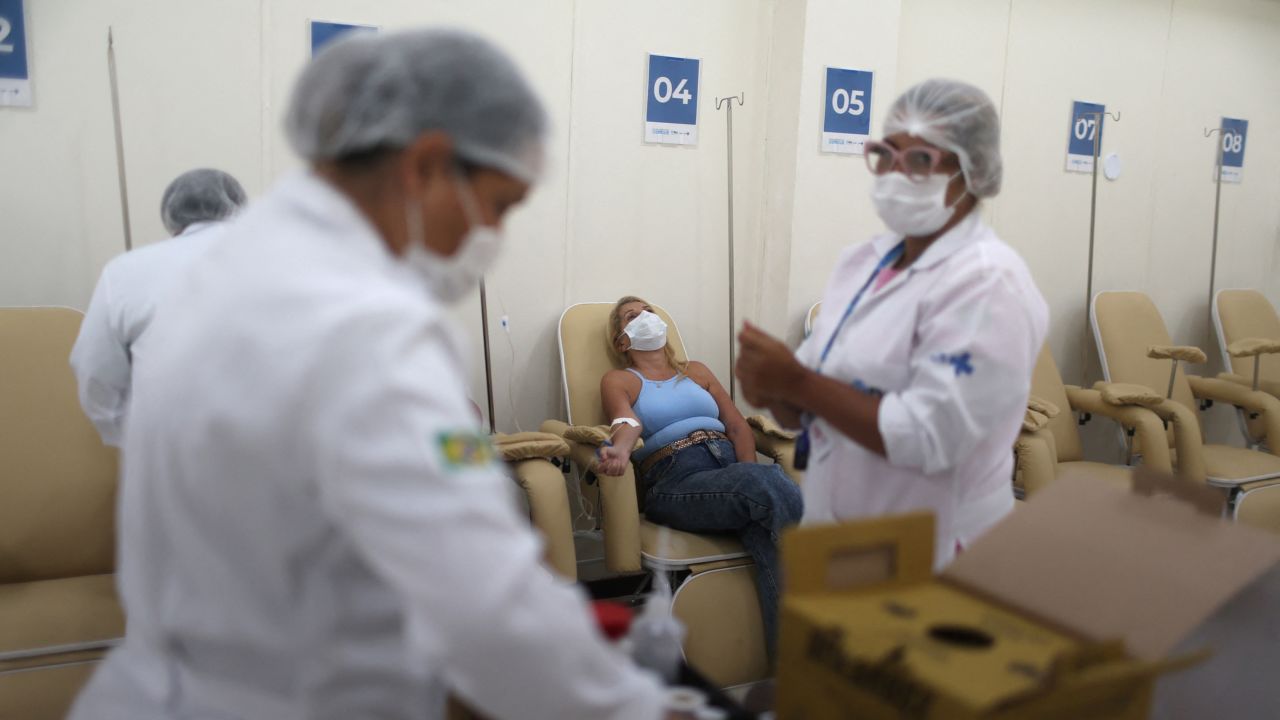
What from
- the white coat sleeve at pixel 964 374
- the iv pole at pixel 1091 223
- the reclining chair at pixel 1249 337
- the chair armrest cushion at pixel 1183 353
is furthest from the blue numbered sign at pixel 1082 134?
the white coat sleeve at pixel 964 374

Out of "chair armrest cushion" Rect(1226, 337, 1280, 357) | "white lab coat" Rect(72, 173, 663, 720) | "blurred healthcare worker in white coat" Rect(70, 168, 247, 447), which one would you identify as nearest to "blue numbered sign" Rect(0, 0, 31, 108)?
"blurred healthcare worker in white coat" Rect(70, 168, 247, 447)

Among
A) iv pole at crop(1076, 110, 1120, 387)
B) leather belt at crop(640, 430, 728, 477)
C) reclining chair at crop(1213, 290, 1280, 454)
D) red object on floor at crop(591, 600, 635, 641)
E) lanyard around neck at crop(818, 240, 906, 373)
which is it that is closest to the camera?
red object on floor at crop(591, 600, 635, 641)

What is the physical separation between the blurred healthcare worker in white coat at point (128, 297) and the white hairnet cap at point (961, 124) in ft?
4.97

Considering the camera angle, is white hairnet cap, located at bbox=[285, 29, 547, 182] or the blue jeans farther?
the blue jeans

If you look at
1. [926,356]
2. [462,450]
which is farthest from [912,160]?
[462,450]

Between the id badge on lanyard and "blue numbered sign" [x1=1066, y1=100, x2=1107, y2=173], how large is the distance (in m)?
3.09

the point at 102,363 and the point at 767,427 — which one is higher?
the point at 102,363

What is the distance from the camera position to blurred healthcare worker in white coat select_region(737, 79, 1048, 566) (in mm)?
1495

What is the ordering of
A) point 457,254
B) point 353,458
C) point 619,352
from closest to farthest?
point 353,458, point 457,254, point 619,352

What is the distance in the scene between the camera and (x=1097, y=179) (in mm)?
4434

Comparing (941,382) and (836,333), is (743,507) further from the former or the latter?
(941,382)

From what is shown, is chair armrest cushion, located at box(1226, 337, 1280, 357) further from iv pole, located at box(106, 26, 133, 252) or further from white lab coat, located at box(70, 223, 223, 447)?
iv pole, located at box(106, 26, 133, 252)

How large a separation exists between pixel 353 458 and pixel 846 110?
10.6 feet

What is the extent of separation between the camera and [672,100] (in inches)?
142
